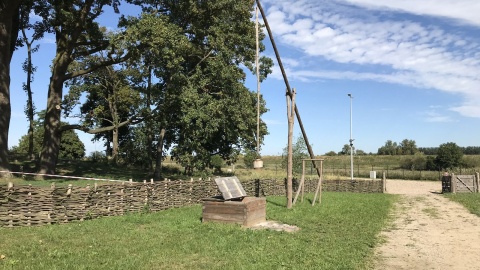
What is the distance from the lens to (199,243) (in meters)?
8.80

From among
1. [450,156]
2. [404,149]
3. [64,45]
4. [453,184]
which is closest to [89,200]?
[64,45]

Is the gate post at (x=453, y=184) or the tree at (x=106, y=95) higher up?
the tree at (x=106, y=95)

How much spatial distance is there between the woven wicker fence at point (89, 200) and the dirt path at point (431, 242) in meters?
8.24

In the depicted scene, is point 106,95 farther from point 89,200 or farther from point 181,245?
point 181,245

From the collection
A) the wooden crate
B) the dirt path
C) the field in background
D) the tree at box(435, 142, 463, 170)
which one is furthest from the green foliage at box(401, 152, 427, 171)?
the wooden crate

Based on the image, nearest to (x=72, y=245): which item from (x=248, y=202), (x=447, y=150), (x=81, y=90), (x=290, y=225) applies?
(x=248, y=202)

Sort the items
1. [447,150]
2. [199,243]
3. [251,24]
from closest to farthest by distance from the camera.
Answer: [199,243] → [251,24] → [447,150]

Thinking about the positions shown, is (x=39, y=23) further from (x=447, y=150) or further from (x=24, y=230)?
(x=447, y=150)

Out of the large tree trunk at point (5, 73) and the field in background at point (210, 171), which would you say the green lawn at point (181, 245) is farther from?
the large tree trunk at point (5, 73)

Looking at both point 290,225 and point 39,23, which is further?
point 39,23

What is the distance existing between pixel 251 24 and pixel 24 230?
21.9 metres

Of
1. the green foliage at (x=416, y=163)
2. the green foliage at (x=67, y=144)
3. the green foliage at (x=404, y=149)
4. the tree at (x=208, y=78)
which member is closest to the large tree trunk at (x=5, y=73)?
the tree at (x=208, y=78)

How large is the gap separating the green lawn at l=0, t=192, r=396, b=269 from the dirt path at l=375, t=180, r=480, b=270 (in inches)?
18.0

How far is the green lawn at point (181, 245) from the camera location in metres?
7.07
